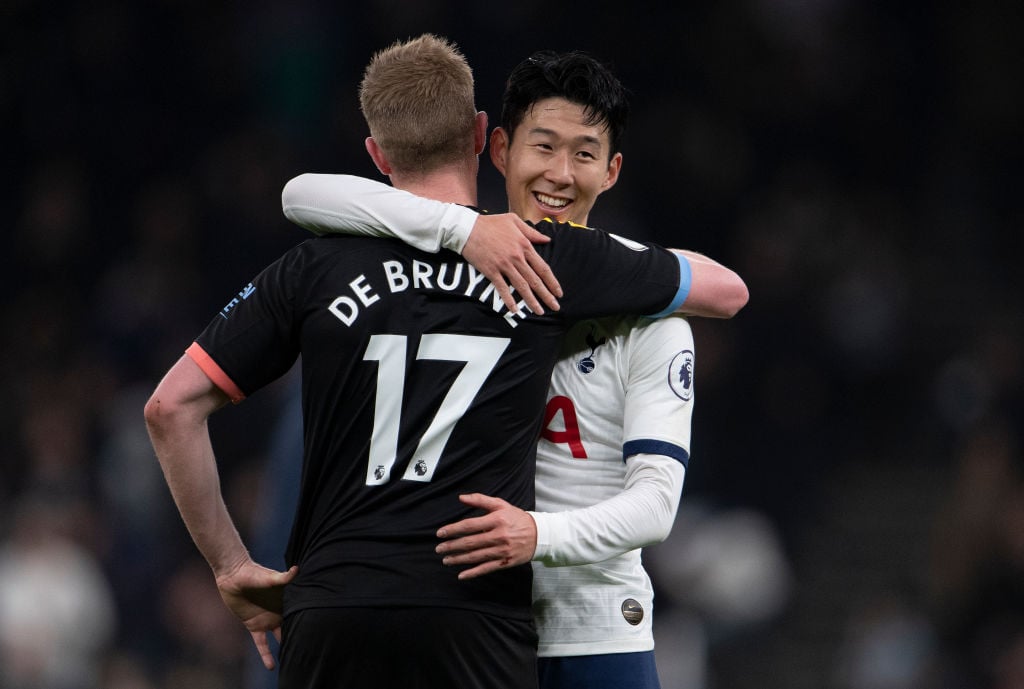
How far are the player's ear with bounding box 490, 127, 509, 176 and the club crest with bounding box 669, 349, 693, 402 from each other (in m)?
0.73

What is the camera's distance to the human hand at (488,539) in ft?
8.80

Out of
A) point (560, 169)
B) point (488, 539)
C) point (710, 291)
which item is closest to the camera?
point (488, 539)

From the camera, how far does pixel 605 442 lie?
3135mm

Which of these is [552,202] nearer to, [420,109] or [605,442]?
[420,109]

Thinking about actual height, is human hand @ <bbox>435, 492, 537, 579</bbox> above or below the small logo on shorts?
above

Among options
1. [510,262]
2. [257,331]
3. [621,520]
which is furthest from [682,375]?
[257,331]

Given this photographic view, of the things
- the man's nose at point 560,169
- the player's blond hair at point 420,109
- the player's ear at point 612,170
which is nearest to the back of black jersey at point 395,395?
the player's blond hair at point 420,109

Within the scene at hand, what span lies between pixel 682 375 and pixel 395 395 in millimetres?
680

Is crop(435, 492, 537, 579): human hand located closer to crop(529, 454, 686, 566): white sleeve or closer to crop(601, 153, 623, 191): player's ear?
crop(529, 454, 686, 566): white sleeve

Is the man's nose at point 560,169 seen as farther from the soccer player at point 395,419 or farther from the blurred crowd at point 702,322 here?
the blurred crowd at point 702,322

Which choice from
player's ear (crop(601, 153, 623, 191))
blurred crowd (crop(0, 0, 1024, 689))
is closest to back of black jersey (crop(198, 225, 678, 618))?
player's ear (crop(601, 153, 623, 191))

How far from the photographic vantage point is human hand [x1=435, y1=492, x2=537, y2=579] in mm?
2682

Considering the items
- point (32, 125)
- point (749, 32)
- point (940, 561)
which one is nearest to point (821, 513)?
point (940, 561)

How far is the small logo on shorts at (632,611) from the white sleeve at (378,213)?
87 cm
